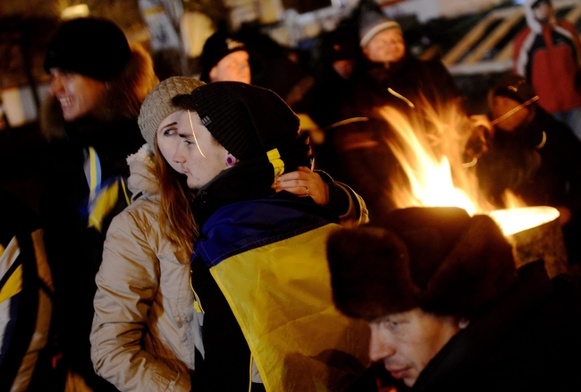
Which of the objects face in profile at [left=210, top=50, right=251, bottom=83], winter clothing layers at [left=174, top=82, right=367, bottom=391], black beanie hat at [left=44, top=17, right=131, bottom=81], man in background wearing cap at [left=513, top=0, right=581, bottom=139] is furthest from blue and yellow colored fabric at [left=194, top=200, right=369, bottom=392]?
man in background wearing cap at [left=513, top=0, right=581, bottom=139]

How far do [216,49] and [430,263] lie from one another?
349 centimetres

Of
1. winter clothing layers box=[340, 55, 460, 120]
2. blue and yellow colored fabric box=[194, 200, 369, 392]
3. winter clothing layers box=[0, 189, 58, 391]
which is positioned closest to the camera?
blue and yellow colored fabric box=[194, 200, 369, 392]

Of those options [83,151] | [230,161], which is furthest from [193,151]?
[83,151]

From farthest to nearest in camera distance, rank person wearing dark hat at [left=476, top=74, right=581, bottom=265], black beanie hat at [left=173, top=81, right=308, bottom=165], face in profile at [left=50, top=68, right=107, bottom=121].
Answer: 1. person wearing dark hat at [left=476, top=74, right=581, bottom=265]
2. face in profile at [left=50, top=68, right=107, bottom=121]
3. black beanie hat at [left=173, top=81, right=308, bottom=165]

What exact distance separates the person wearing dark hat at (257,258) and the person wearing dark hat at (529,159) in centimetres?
357

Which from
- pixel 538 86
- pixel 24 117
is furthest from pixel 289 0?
pixel 24 117

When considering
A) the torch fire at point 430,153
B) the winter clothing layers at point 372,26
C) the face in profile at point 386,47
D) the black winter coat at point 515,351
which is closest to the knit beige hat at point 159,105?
the black winter coat at point 515,351

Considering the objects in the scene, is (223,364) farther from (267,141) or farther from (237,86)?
(237,86)

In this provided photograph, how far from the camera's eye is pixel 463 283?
64.6 inches

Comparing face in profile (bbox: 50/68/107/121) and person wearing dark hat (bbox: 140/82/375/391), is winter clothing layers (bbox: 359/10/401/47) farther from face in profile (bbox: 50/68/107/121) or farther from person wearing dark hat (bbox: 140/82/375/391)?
person wearing dark hat (bbox: 140/82/375/391)

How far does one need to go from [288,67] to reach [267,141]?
6673 millimetres

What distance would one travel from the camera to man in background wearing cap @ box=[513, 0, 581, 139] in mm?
7062

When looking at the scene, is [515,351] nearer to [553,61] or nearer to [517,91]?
[517,91]

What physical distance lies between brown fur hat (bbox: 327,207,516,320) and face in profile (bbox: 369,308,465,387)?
0.04 m
